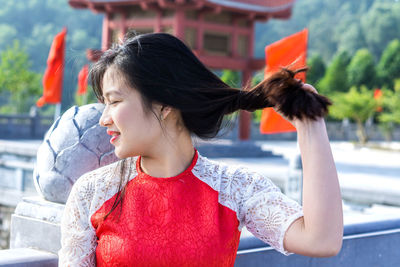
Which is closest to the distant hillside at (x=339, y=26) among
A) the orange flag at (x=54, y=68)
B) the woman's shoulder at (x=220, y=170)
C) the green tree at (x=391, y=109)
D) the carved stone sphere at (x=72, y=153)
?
the green tree at (x=391, y=109)

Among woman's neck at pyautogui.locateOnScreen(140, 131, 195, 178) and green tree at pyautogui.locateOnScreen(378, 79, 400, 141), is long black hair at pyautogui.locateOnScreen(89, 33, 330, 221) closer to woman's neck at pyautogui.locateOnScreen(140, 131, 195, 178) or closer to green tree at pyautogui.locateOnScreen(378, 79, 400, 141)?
→ woman's neck at pyautogui.locateOnScreen(140, 131, 195, 178)

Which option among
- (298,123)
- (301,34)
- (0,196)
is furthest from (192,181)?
(301,34)

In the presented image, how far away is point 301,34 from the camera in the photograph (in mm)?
7141

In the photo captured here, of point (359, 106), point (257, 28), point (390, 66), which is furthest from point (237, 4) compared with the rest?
point (257, 28)

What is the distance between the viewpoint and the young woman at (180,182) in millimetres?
1133

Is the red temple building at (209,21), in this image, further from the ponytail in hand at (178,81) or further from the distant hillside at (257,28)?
the distant hillside at (257,28)

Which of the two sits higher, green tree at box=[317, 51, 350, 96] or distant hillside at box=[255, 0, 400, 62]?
distant hillside at box=[255, 0, 400, 62]

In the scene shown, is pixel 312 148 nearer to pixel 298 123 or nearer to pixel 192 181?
pixel 298 123

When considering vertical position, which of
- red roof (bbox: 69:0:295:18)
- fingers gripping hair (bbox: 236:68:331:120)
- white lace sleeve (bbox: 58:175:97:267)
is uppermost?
red roof (bbox: 69:0:295:18)

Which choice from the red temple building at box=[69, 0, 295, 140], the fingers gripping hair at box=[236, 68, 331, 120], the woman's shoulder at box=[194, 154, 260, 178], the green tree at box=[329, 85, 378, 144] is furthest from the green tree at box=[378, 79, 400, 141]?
the fingers gripping hair at box=[236, 68, 331, 120]

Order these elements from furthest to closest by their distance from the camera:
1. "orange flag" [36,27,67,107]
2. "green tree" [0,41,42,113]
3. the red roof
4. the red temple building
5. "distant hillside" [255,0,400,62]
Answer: "distant hillside" [255,0,400,62], "green tree" [0,41,42,113], the red temple building, the red roof, "orange flag" [36,27,67,107]

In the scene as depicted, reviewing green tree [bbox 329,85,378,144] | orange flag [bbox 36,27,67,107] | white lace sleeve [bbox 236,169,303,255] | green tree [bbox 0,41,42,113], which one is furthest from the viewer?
green tree [bbox 0,41,42,113]

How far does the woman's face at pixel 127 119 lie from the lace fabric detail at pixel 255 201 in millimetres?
141

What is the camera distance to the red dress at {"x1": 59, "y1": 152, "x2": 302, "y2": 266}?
115 centimetres
